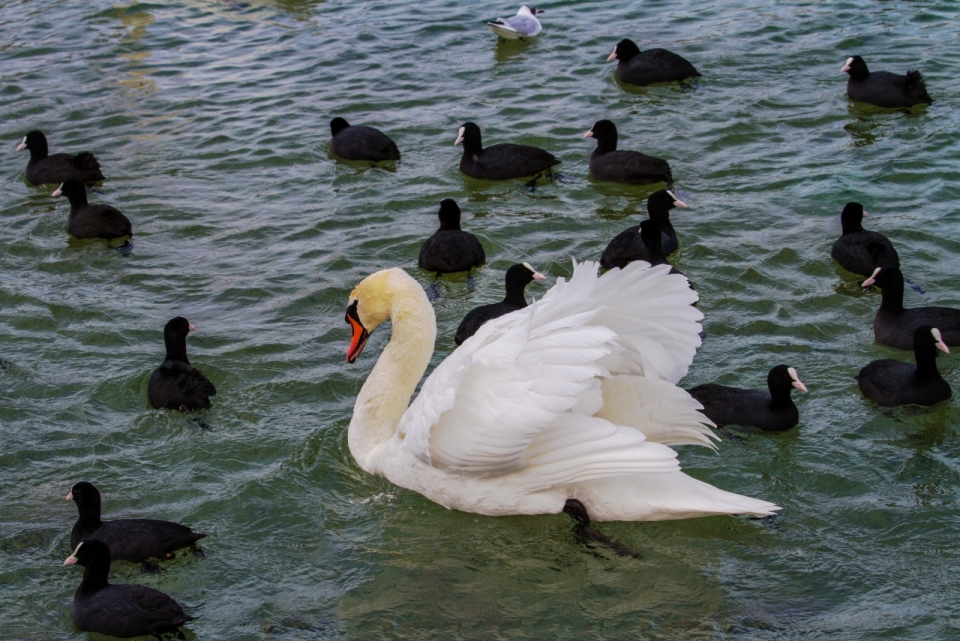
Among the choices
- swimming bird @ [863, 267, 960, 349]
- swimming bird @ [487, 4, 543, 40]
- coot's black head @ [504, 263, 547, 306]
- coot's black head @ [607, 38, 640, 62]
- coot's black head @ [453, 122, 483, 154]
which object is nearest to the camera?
swimming bird @ [863, 267, 960, 349]

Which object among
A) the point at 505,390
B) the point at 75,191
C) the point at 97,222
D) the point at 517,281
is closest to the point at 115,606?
the point at 505,390

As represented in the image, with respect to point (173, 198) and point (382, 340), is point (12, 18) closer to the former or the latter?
point (173, 198)

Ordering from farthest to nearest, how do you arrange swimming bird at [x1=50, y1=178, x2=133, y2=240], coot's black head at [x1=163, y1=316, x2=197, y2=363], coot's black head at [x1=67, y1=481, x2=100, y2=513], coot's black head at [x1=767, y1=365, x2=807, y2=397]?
1. swimming bird at [x1=50, y1=178, x2=133, y2=240]
2. coot's black head at [x1=163, y1=316, x2=197, y2=363]
3. coot's black head at [x1=767, y1=365, x2=807, y2=397]
4. coot's black head at [x1=67, y1=481, x2=100, y2=513]

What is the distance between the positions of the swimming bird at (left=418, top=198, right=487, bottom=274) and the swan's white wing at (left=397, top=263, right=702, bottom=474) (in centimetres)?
315

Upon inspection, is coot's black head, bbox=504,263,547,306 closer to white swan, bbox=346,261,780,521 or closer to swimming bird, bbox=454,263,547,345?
swimming bird, bbox=454,263,547,345

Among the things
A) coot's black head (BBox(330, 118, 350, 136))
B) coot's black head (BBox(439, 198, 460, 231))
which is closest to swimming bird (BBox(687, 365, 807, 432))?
coot's black head (BBox(439, 198, 460, 231))

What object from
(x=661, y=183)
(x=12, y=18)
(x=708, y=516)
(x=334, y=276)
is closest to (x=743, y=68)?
(x=661, y=183)

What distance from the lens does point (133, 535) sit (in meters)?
6.42

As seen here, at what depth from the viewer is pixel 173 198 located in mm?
12180

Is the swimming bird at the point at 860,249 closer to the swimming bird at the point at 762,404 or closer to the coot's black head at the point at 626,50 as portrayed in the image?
the swimming bird at the point at 762,404

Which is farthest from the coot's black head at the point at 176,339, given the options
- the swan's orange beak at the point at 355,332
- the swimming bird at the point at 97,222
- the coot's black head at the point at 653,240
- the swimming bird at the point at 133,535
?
the coot's black head at the point at 653,240

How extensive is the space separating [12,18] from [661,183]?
12316mm

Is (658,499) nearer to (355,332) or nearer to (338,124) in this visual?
(355,332)

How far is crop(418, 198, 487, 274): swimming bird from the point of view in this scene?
997cm
